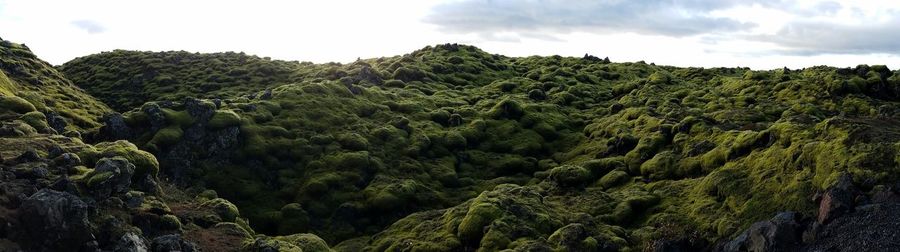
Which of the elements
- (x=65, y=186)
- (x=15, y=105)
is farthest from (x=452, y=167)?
(x=15, y=105)

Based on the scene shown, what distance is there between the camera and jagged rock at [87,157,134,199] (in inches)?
1630

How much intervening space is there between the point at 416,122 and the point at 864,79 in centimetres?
6592

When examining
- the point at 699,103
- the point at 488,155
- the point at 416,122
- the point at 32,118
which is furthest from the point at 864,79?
the point at 32,118

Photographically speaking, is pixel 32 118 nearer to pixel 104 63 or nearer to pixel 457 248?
pixel 457 248

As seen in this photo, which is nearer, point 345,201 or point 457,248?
point 457,248

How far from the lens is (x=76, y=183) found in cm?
4166

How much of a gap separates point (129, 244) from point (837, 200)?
46.0 meters

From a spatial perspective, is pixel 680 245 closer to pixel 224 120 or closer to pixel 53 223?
pixel 53 223

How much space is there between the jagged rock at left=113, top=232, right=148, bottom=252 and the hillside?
0.42 ft

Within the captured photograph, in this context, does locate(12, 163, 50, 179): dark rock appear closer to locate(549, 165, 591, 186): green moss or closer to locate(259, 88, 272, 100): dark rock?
locate(259, 88, 272, 100): dark rock

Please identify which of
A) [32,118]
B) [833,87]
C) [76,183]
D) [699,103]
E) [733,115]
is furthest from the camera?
[699,103]

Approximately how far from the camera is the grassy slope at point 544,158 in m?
51.0

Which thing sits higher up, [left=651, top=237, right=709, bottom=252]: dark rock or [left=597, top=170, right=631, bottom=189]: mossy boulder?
[left=597, top=170, right=631, bottom=189]: mossy boulder

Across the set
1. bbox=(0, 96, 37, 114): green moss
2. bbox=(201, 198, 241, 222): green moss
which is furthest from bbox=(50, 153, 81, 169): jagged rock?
bbox=(0, 96, 37, 114): green moss
